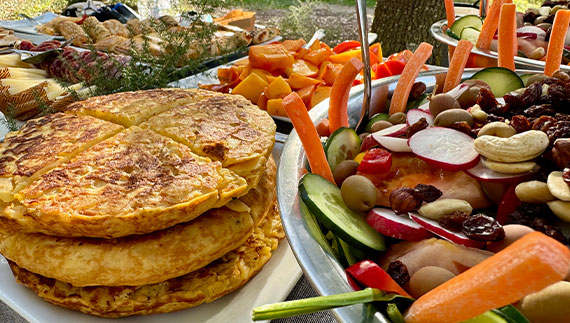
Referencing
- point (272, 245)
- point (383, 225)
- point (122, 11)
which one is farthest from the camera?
point (122, 11)

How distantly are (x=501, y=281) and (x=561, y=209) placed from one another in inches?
11.4

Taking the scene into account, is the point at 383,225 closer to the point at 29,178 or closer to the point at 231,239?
the point at 231,239

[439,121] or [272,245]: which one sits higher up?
[439,121]

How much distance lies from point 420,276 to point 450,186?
234 millimetres

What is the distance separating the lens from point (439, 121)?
3.07 feet

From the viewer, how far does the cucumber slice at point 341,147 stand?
3.22 ft

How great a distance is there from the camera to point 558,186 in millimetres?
656

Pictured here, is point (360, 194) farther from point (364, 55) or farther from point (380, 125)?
point (364, 55)

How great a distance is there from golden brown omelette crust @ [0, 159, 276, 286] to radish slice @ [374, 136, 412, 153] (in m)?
0.49

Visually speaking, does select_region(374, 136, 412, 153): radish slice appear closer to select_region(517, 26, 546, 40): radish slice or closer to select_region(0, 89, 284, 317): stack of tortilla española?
select_region(0, 89, 284, 317): stack of tortilla española

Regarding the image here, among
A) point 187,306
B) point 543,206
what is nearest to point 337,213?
point 543,206

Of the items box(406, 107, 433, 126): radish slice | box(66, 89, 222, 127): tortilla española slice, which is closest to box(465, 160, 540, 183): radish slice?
box(406, 107, 433, 126): radish slice

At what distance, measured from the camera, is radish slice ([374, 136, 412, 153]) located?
0.91 metres

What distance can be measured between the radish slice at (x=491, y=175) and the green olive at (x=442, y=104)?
22 centimetres
